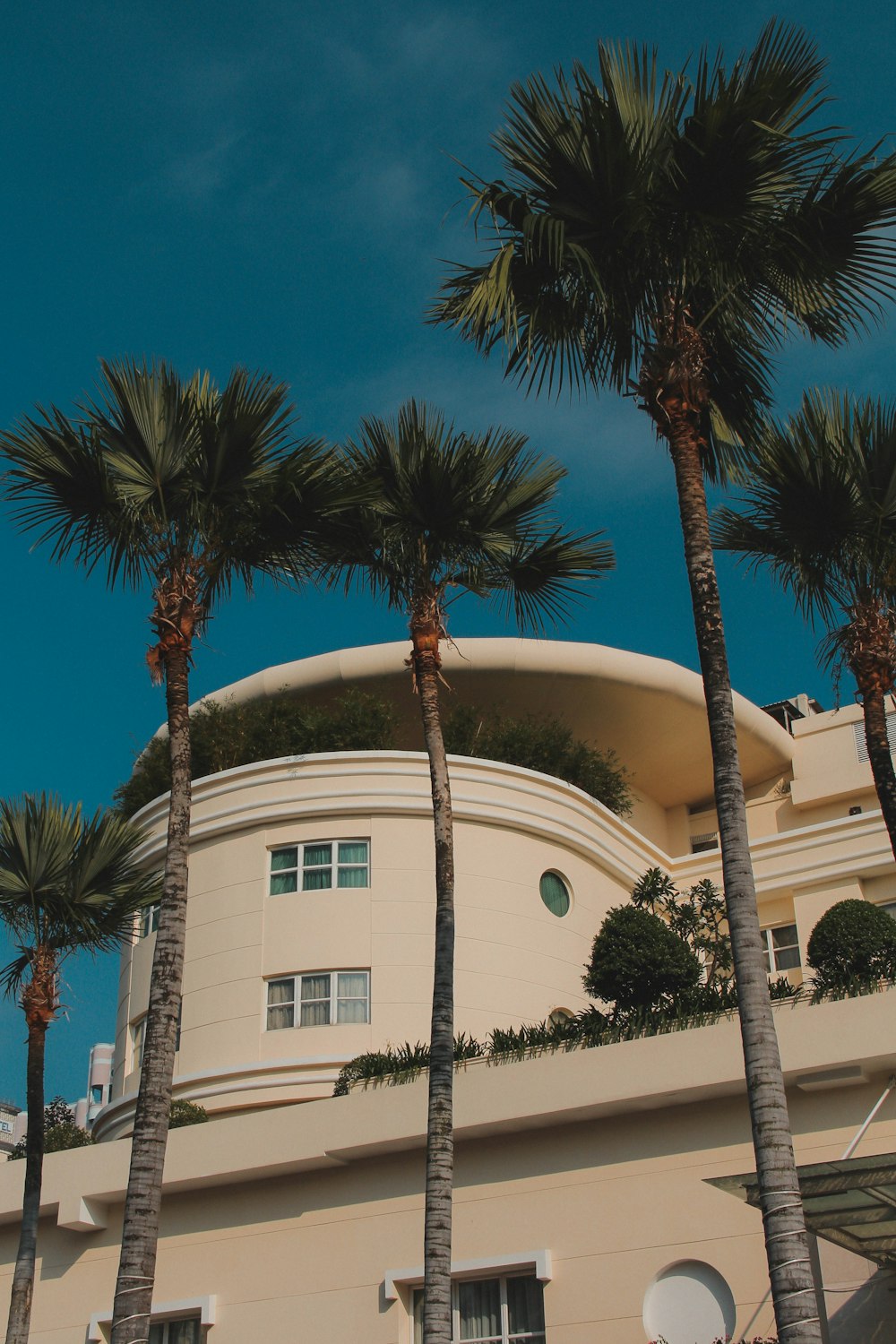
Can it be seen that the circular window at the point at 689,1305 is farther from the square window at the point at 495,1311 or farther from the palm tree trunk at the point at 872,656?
the palm tree trunk at the point at 872,656

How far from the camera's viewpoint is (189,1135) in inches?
701

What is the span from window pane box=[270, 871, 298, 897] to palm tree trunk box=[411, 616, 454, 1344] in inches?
341

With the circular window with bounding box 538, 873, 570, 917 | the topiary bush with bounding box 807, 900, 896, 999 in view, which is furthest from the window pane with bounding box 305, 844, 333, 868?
the topiary bush with bounding box 807, 900, 896, 999

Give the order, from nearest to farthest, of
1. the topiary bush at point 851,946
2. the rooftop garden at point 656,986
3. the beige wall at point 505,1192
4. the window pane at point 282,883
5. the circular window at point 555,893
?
the beige wall at point 505,1192 < the topiary bush at point 851,946 < the rooftop garden at point 656,986 < the window pane at point 282,883 < the circular window at point 555,893

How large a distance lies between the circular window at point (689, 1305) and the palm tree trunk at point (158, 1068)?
4927 millimetres

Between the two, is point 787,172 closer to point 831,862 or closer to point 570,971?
point 570,971

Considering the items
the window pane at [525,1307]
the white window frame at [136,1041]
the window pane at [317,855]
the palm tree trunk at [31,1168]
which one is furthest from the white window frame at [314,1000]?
the window pane at [525,1307]

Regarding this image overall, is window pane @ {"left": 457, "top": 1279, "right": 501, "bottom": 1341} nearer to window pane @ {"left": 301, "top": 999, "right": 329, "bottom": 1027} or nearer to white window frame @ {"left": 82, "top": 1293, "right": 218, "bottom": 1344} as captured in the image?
white window frame @ {"left": 82, "top": 1293, "right": 218, "bottom": 1344}

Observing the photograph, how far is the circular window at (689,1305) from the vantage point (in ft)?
45.5

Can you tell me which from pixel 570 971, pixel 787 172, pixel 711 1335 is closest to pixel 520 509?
pixel 787 172

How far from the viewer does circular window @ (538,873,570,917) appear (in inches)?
1015

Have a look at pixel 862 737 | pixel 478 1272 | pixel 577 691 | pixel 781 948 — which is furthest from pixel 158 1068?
pixel 862 737

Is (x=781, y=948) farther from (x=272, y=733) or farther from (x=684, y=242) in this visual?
(x=684, y=242)

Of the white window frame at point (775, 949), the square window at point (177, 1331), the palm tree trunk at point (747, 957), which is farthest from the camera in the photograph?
the white window frame at point (775, 949)
